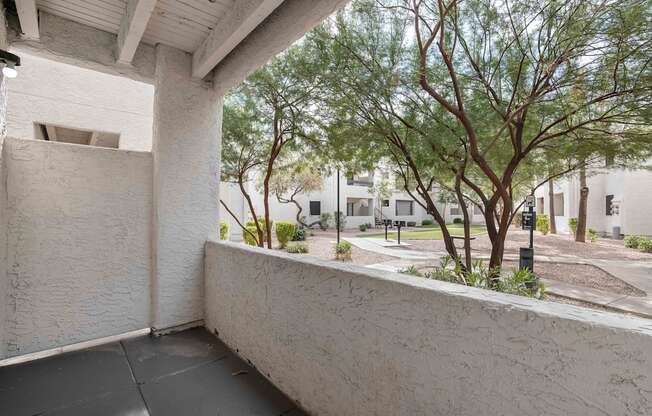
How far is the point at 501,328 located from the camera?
1.12m

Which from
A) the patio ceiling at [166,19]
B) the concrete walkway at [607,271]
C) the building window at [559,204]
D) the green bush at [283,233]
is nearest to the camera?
the patio ceiling at [166,19]

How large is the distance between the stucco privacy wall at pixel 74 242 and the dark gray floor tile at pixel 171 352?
34 centimetres

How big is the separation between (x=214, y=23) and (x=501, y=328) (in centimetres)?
330

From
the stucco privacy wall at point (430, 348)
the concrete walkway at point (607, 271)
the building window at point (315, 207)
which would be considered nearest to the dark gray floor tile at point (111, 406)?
the stucco privacy wall at point (430, 348)

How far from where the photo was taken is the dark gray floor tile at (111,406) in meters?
2.05

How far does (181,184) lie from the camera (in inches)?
130

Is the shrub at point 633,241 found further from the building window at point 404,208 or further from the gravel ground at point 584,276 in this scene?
the building window at point 404,208

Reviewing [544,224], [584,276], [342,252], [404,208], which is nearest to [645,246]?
[584,276]

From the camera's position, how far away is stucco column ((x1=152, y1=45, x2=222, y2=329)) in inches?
126

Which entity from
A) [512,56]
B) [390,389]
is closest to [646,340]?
[390,389]

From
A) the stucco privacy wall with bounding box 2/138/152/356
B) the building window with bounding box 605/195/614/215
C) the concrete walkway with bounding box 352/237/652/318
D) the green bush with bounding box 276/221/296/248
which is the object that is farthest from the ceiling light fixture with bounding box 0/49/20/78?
the building window with bounding box 605/195/614/215

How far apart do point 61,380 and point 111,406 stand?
694mm

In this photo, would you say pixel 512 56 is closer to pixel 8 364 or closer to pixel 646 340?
pixel 646 340

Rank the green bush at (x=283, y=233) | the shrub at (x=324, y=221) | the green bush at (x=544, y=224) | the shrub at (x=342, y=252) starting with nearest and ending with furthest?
1. the shrub at (x=342, y=252)
2. the green bush at (x=283, y=233)
3. the green bush at (x=544, y=224)
4. the shrub at (x=324, y=221)
